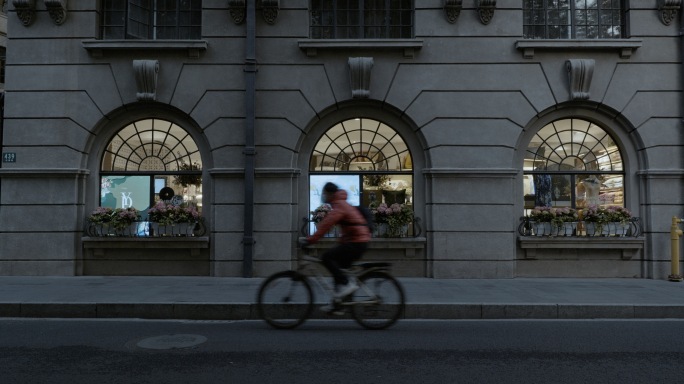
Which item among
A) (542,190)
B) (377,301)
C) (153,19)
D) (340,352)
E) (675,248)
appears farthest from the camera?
(153,19)

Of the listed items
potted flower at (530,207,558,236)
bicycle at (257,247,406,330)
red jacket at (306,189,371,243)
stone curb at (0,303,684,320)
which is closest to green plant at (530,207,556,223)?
potted flower at (530,207,558,236)

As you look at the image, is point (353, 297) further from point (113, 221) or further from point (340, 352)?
point (113, 221)

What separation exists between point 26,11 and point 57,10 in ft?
2.33

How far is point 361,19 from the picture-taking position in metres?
12.6

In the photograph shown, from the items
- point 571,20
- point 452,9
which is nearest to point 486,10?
point 452,9

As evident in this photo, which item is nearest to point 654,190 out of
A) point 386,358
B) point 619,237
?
point 619,237

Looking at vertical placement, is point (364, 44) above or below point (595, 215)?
above

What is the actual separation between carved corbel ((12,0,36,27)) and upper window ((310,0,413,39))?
20.4 feet

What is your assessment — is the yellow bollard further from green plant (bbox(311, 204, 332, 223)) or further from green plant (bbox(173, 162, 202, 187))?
green plant (bbox(173, 162, 202, 187))

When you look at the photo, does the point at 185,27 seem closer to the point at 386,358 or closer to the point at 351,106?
the point at 351,106

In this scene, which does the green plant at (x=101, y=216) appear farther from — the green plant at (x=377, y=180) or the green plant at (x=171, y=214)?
the green plant at (x=377, y=180)

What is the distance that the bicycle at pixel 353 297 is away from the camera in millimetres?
7227

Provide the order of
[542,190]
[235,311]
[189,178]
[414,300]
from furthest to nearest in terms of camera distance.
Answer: [189,178] → [542,190] → [414,300] → [235,311]

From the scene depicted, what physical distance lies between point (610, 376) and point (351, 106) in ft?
27.9
